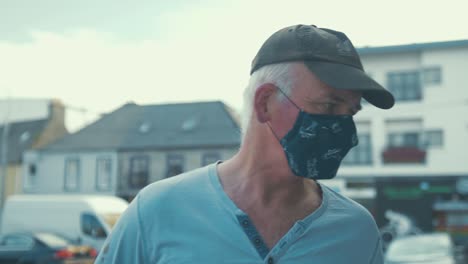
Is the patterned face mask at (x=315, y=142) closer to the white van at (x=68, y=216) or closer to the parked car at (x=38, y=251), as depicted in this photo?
the parked car at (x=38, y=251)

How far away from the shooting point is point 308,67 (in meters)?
1.91

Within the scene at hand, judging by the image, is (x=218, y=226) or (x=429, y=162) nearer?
(x=218, y=226)

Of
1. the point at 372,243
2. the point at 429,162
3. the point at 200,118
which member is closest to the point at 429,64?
the point at 429,162

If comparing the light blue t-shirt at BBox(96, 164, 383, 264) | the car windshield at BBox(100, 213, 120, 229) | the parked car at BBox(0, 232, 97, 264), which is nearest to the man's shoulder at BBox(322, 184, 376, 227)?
the light blue t-shirt at BBox(96, 164, 383, 264)

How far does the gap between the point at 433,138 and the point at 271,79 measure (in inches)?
1163

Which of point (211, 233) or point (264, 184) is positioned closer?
point (211, 233)

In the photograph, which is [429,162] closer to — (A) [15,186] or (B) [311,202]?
→ (A) [15,186]

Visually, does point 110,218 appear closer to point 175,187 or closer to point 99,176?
point 99,176

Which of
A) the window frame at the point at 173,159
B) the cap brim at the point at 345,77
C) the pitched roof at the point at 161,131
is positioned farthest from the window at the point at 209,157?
the cap brim at the point at 345,77

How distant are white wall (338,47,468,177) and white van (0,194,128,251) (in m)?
13.8

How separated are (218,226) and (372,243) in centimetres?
51

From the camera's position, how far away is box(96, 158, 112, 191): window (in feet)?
109

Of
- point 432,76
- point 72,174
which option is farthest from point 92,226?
point 432,76

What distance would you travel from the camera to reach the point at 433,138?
30.1m
